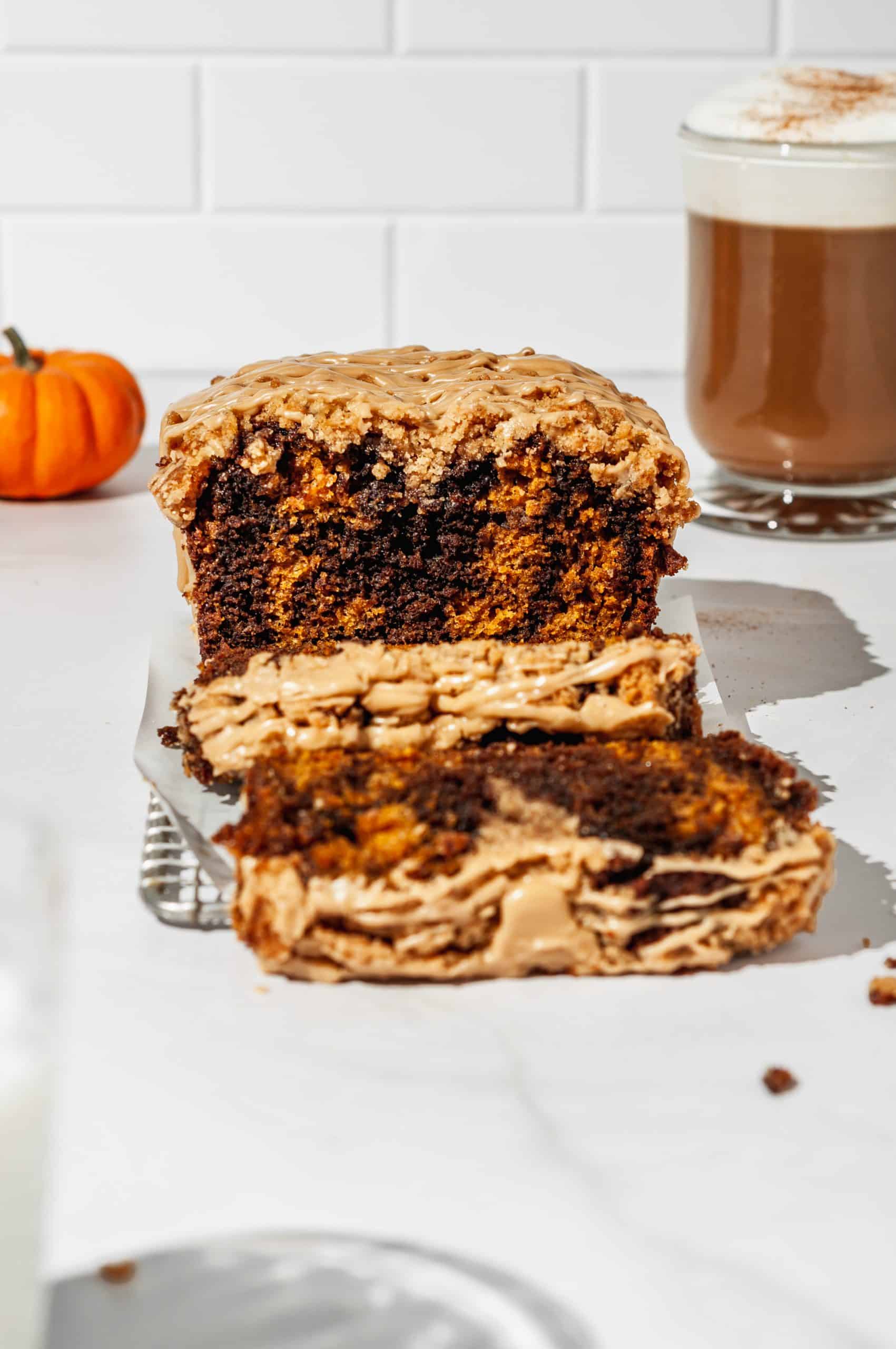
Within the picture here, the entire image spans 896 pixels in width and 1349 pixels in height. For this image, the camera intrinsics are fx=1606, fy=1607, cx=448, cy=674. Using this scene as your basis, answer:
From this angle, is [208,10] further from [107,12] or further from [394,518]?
[394,518]

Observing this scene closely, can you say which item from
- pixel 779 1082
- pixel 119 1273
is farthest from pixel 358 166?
pixel 119 1273

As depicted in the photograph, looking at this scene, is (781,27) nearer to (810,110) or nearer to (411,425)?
(810,110)

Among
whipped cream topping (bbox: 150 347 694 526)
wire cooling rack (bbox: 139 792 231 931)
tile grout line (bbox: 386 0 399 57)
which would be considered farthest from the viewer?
tile grout line (bbox: 386 0 399 57)

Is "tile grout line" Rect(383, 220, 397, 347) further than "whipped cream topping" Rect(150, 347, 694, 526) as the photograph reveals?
Yes

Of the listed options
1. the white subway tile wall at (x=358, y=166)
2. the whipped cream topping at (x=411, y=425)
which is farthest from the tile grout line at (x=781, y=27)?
the whipped cream topping at (x=411, y=425)

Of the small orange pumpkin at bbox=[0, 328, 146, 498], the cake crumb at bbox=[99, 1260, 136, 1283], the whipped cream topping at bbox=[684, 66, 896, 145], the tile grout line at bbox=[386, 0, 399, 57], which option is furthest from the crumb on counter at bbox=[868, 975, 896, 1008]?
the tile grout line at bbox=[386, 0, 399, 57]

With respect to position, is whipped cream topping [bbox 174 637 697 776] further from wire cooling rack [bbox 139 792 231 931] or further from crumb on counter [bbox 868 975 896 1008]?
crumb on counter [bbox 868 975 896 1008]
